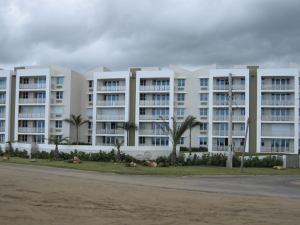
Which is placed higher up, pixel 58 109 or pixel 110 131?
pixel 58 109

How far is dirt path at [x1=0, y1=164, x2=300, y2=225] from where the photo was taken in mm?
8500

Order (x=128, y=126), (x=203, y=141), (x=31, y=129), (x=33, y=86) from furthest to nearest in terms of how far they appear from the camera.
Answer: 1. (x=33, y=86)
2. (x=31, y=129)
3. (x=203, y=141)
4. (x=128, y=126)

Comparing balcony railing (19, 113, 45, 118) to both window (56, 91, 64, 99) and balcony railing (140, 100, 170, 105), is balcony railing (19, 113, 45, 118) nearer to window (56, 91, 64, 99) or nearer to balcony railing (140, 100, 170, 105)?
window (56, 91, 64, 99)

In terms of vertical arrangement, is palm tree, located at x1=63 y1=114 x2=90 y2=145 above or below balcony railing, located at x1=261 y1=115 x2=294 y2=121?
below

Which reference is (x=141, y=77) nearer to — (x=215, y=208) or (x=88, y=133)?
(x=88, y=133)

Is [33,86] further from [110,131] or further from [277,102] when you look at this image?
[277,102]

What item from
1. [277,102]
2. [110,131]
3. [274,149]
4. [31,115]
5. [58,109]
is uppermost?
[277,102]

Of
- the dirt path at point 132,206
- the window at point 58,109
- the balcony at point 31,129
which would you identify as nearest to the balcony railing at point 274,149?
the dirt path at point 132,206

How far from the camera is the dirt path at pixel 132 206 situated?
8.50 m

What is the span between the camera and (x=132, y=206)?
1009cm

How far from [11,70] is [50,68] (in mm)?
6401

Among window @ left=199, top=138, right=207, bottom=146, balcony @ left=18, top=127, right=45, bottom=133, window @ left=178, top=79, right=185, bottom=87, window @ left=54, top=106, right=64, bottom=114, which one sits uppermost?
window @ left=178, top=79, right=185, bottom=87

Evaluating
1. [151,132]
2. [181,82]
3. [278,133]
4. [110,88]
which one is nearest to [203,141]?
[151,132]

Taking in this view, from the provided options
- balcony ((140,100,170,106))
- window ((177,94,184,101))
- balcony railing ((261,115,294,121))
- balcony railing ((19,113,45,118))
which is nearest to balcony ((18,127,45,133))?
balcony railing ((19,113,45,118))
